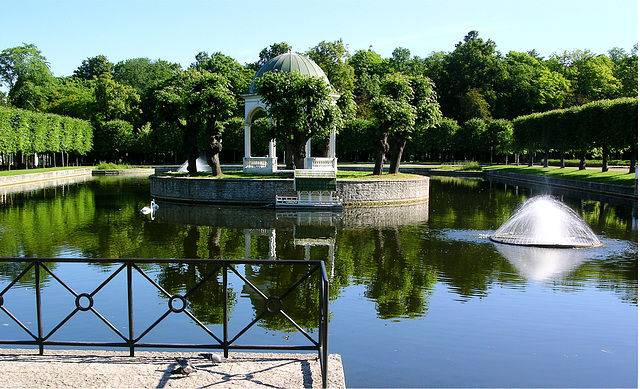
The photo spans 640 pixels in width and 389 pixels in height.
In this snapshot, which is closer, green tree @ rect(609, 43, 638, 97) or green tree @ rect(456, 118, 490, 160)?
green tree @ rect(456, 118, 490, 160)

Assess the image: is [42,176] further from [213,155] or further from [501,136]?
[501,136]

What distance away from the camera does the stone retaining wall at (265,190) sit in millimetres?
26438

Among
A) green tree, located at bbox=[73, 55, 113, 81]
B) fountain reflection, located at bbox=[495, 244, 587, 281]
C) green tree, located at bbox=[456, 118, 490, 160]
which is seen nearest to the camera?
fountain reflection, located at bbox=[495, 244, 587, 281]

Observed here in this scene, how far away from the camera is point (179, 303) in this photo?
1055 centimetres

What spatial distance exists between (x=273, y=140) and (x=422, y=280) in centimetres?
2329

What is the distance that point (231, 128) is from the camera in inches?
2478

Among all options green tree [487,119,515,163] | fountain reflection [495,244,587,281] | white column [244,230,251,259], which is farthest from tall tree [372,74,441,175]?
green tree [487,119,515,163]

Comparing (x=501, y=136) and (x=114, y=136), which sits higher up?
(x=501, y=136)

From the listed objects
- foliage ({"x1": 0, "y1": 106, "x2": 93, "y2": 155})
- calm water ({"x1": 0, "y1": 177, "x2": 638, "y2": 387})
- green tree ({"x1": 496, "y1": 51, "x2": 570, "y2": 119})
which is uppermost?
green tree ({"x1": 496, "y1": 51, "x2": 570, "y2": 119})

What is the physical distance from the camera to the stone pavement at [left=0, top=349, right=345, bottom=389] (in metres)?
5.26

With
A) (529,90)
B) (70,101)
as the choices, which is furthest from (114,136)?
(529,90)

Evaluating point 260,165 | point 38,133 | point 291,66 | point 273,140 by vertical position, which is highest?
point 291,66

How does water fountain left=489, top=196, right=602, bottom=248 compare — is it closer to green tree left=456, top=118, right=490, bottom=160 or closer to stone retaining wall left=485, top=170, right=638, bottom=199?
stone retaining wall left=485, top=170, right=638, bottom=199

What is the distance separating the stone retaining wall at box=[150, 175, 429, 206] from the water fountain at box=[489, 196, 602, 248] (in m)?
7.51
